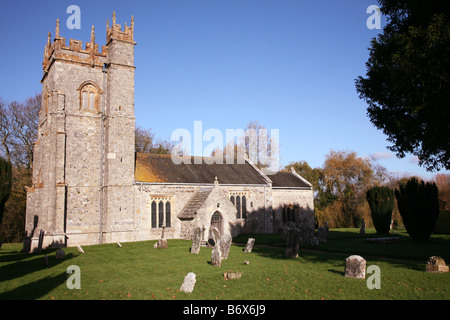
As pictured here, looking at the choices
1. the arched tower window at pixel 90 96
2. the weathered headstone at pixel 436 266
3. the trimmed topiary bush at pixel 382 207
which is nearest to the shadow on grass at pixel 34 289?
the weathered headstone at pixel 436 266

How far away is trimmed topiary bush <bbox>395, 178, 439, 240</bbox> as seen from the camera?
22.3 meters

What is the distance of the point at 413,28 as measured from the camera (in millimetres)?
11664

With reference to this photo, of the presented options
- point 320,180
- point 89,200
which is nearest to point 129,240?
point 89,200

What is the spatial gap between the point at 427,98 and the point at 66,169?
22189 mm

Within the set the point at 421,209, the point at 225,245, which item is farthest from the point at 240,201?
the point at 225,245

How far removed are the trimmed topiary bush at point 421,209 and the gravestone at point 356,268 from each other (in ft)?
44.6

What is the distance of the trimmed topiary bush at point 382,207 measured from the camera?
1190 inches

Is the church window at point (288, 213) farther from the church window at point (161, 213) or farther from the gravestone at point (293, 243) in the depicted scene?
the gravestone at point (293, 243)

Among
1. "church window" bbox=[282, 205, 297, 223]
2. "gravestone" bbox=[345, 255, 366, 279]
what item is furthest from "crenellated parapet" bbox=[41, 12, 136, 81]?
"gravestone" bbox=[345, 255, 366, 279]

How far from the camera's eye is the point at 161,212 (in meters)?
26.6

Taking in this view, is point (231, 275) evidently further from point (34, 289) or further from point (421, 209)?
point (421, 209)

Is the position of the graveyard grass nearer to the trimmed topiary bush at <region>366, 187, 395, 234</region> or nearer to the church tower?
the church tower
